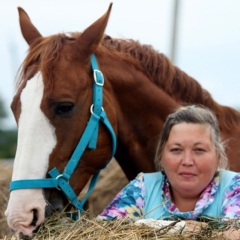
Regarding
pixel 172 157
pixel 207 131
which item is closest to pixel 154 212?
pixel 172 157

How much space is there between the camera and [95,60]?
3617 mm

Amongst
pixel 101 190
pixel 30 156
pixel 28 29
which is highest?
pixel 28 29

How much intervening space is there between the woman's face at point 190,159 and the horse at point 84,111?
0.51 m

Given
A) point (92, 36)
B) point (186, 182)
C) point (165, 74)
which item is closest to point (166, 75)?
point (165, 74)

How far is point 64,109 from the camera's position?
3361mm

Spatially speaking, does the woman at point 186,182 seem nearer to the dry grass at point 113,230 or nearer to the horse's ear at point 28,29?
the dry grass at point 113,230

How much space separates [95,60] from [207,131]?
2.79ft

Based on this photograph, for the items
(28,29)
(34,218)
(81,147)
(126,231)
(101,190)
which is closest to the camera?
(126,231)

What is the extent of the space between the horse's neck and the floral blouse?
50 cm

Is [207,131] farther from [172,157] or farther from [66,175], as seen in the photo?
[66,175]

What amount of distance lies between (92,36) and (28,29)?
53cm

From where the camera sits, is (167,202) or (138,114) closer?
(167,202)

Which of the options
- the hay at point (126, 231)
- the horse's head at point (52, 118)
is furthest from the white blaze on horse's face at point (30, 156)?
the hay at point (126, 231)

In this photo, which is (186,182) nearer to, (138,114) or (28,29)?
(138,114)
